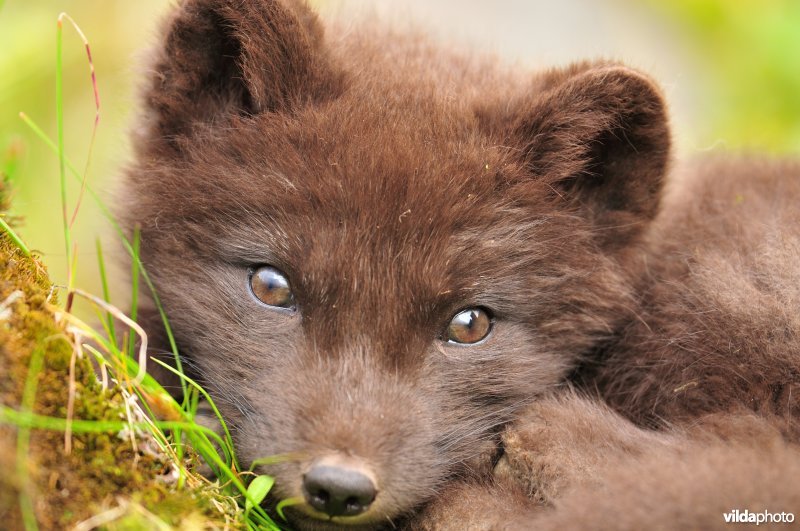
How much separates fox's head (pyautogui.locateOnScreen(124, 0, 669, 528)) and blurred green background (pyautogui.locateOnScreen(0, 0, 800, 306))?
1.28 ft

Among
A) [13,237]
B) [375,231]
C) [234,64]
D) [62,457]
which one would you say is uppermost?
[234,64]

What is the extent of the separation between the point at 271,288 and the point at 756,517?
190 cm

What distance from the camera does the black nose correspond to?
8.95 feet

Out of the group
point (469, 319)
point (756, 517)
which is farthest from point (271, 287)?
point (756, 517)

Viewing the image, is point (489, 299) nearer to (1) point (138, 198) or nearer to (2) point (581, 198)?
(2) point (581, 198)

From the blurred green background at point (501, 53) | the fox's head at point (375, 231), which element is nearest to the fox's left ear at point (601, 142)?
the fox's head at point (375, 231)

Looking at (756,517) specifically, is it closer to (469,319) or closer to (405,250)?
(469,319)

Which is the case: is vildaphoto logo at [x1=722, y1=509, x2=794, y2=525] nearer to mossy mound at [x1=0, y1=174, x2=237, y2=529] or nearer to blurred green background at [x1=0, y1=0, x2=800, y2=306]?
mossy mound at [x1=0, y1=174, x2=237, y2=529]

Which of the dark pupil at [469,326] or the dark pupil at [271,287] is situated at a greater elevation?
the dark pupil at [271,287]

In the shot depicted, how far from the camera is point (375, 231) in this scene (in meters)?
3.25

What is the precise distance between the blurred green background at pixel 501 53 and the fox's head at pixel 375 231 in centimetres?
39

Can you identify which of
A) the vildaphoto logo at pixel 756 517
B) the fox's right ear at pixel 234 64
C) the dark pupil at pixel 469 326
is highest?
the fox's right ear at pixel 234 64

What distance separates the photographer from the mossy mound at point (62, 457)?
86.8 inches

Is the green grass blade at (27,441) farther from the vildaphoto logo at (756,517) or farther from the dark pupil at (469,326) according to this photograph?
the vildaphoto logo at (756,517)
